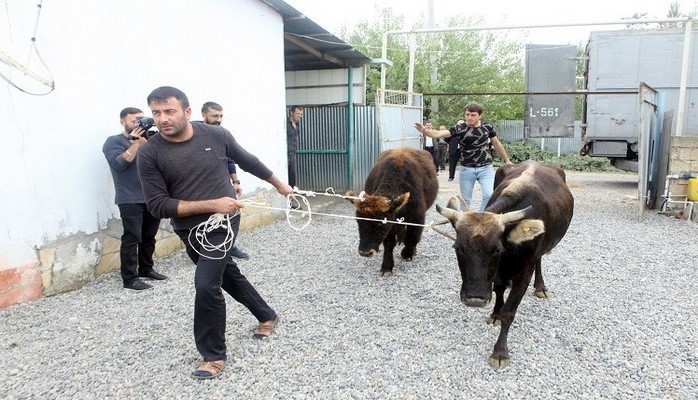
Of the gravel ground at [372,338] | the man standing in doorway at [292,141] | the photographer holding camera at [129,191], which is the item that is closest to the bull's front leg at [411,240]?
the gravel ground at [372,338]

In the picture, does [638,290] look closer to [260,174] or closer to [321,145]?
[260,174]

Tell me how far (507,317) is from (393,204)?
206cm

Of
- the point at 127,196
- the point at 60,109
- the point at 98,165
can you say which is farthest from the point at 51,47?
the point at 127,196

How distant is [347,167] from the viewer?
1127 centimetres

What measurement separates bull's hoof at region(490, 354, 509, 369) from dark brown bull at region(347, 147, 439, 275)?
5.60 feet

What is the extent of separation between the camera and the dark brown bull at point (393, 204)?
5320 millimetres

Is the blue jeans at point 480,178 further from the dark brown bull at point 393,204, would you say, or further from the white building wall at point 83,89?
the white building wall at point 83,89

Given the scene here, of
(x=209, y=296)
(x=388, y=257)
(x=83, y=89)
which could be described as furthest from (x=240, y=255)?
(x=209, y=296)

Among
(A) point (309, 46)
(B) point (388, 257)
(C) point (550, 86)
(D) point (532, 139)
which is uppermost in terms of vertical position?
(A) point (309, 46)

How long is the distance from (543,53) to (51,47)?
11515 mm

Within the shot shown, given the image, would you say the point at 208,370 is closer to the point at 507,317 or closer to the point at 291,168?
the point at 507,317

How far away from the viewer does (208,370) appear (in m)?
3.31

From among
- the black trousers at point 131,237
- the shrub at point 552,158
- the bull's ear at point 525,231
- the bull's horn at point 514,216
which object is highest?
the bull's horn at point 514,216

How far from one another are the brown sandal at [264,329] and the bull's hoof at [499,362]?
1.74 m
